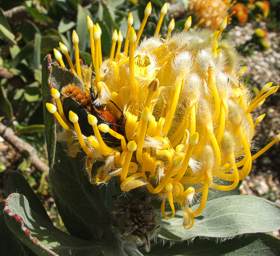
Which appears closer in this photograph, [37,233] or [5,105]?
[37,233]

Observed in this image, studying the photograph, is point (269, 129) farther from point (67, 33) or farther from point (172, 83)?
point (172, 83)

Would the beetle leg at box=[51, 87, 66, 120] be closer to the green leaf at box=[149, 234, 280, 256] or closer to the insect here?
the insect

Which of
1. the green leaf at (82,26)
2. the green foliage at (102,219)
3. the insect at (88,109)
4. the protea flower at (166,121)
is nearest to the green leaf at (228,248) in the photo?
the green foliage at (102,219)

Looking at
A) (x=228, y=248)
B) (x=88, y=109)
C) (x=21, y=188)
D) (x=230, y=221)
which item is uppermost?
(x=88, y=109)

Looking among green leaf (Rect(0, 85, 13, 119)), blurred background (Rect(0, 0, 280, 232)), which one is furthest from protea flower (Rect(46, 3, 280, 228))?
green leaf (Rect(0, 85, 13, 119))

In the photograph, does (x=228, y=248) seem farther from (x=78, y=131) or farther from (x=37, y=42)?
(x=37, y=42)

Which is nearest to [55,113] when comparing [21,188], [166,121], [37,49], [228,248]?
[166,121]

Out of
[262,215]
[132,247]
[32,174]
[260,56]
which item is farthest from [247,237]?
[260,56]
